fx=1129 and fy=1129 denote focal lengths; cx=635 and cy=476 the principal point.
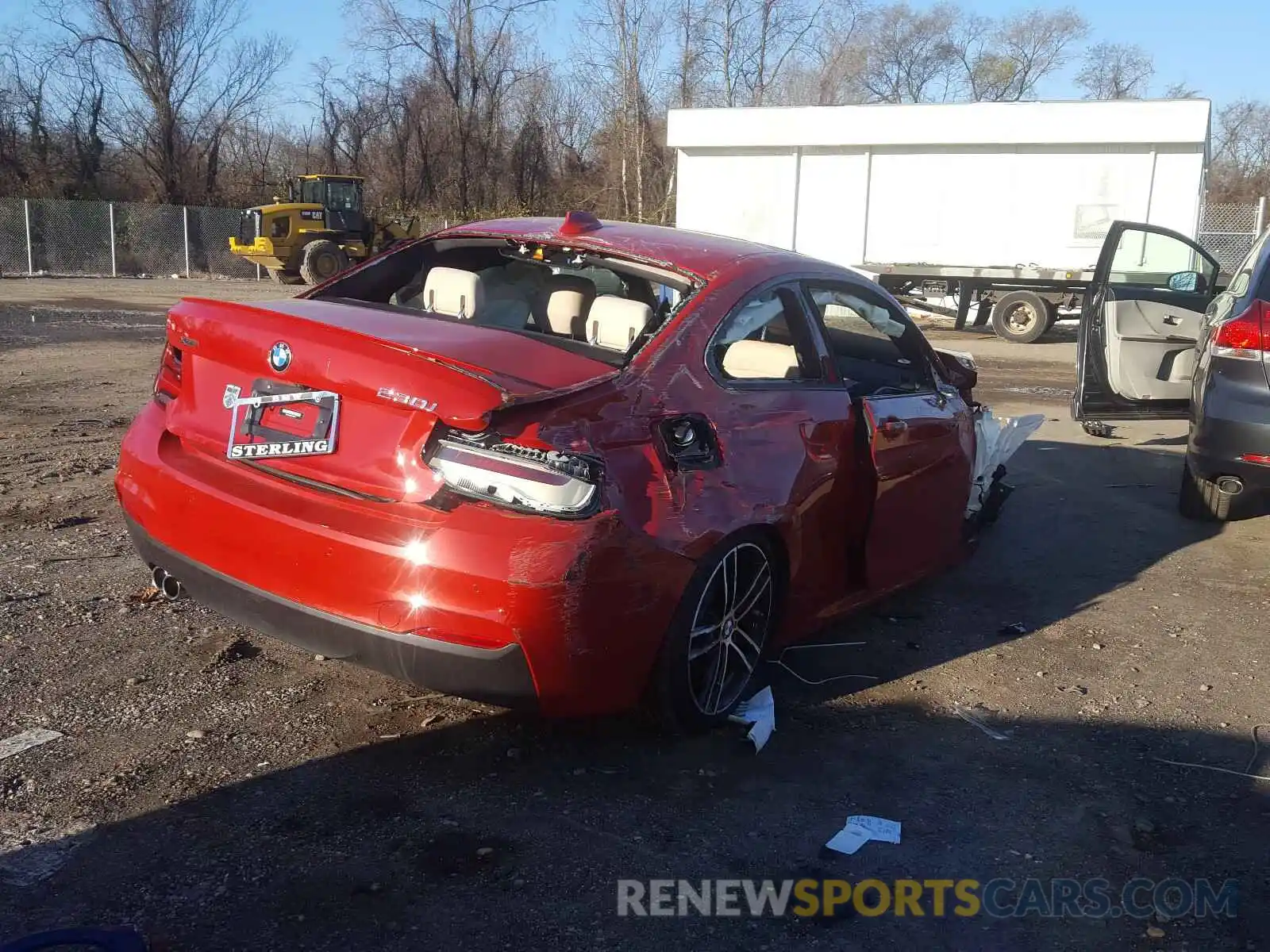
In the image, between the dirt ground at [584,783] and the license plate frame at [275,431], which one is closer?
the dirt ground at [584,783]

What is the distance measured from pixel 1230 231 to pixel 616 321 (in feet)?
77.6

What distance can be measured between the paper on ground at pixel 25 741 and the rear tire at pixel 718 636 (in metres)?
1.79

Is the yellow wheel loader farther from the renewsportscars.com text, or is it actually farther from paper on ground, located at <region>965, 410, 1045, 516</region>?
the renewsportscars.com text

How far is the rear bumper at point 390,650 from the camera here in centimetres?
297

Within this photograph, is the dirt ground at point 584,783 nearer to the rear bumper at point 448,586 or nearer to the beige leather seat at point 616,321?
the rear bumper at point 448,586

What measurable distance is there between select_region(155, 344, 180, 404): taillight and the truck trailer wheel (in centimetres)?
1768

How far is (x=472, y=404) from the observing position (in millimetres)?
2926

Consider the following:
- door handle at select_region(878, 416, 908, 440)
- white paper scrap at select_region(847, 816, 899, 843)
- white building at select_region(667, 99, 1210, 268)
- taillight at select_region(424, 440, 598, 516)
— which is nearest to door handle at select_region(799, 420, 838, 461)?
door handle at select_region(878, 416, 908, 440)

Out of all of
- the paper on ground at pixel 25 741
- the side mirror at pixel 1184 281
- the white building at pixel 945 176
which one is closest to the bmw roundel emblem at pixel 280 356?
the paper on ground at pixel 25 741

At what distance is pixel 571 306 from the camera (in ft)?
13.2

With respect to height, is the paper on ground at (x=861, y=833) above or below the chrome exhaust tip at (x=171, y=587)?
below

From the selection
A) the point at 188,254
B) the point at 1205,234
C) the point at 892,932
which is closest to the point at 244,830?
the point at 892,932

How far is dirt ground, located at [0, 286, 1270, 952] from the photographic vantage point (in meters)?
2.65

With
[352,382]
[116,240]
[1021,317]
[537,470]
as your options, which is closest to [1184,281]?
[537,470]
